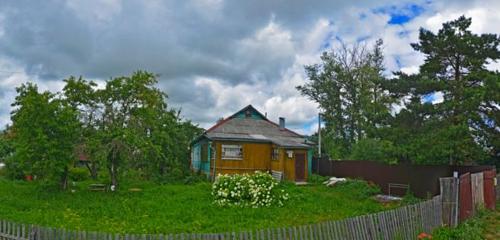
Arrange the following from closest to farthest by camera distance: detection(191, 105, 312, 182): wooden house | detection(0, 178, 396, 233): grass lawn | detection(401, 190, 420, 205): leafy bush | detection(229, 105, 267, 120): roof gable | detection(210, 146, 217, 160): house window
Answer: detection(0, 178, 396, 233): grass lawn → detection(401, 190, 420, 205): leafy bush → detection(191, 105, 312, 182): wooden house → detection(210, 146, 217, 160): house window → detection(229, 105, 267, 120): roof gable

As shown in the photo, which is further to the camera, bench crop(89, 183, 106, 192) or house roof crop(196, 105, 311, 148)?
house roof crop(196, 105, 311, 148)

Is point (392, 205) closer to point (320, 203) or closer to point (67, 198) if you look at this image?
point (320, 203)

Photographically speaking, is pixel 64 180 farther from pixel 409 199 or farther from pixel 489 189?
pixel 489 189

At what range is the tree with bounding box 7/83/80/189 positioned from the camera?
17.4 metres

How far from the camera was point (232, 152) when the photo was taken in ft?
82.3

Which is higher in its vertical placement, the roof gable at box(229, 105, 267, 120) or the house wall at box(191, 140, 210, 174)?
the roof gable at box(229, 105, 267, 120)

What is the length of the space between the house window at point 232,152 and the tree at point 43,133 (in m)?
9.13

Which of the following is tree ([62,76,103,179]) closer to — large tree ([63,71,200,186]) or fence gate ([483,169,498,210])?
large tree ([63,71,200,186])

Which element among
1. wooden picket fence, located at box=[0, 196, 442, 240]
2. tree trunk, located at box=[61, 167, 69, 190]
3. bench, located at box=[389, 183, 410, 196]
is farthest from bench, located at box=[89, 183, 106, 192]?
bench, located at box=[389, 183, 410, 196]

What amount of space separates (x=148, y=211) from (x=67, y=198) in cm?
499

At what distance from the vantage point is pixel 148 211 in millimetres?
13633

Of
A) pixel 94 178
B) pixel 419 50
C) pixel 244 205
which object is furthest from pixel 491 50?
pixel 94 178

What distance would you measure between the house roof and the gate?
11418 millimetres

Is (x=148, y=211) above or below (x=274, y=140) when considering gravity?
below
